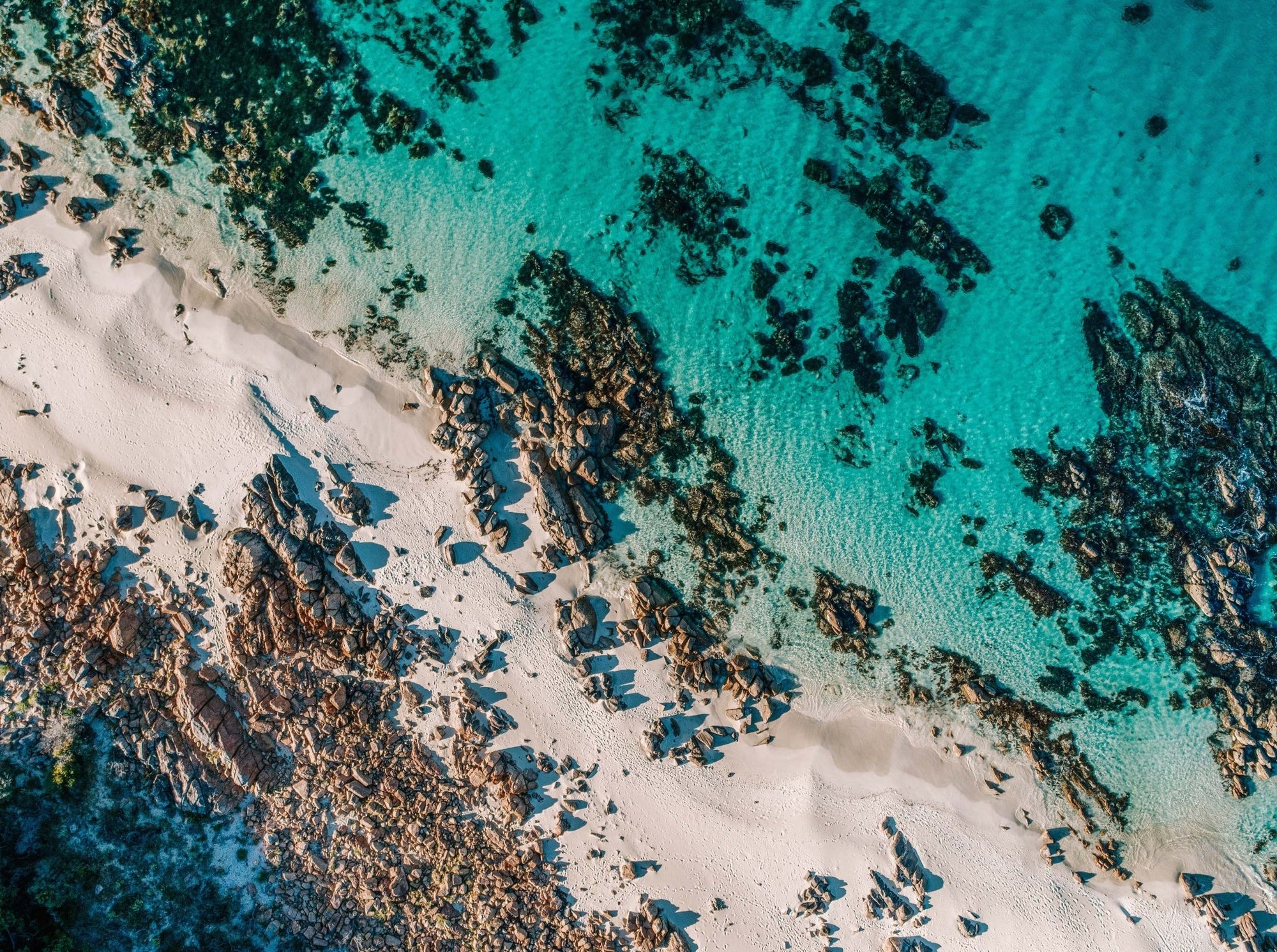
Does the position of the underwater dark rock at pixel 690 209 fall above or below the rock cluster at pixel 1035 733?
above

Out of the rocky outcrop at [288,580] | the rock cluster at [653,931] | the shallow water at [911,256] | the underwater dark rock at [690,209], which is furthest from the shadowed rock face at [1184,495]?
the rocky outcrop at [288,580]

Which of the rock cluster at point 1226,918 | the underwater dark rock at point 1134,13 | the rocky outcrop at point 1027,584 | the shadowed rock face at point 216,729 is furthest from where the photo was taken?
the rocky outcrop at point 1027,584

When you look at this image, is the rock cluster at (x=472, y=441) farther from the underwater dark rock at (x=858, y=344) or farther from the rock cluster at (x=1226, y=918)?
the rock cluster at (x=1226, y=918)

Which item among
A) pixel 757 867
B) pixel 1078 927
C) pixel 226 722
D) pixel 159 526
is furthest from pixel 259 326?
pixel 1078 927

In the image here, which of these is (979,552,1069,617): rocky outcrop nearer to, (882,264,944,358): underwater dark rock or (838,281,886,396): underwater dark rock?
(838,281,886,396): underwater dark rock

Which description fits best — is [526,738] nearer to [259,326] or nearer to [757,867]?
[757,867]

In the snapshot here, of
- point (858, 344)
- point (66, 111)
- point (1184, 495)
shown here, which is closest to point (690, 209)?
point (858, 344)

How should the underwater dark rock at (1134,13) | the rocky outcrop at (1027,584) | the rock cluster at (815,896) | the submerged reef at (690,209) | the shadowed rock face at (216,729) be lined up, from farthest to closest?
the rocky outcrop at (1027,584)
the underwater dark rock at (1134,13)
the submerged reef at (690,209)
the rock cluster at (815,896)
the shadowed rock face at (216,729)
